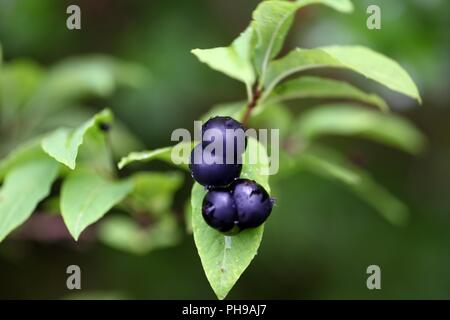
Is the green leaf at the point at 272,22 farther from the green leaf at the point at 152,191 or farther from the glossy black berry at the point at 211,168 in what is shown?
the green leaf at the point at 152,191

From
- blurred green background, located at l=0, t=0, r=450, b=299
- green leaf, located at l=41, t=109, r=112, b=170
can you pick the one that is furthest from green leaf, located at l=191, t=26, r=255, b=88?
blurred green background, located at l=0, t=0, r=450, b=299

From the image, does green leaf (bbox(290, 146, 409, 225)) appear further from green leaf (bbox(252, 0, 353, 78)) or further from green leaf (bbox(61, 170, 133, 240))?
green leaf (bbox(61, 170, 133, 240))

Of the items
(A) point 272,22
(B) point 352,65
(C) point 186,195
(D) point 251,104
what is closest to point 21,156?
(D) point 251,104

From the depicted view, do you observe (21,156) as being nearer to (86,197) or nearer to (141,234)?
(86,197)

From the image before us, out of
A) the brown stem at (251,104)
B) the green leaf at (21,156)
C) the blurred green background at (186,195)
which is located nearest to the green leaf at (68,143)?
the green leaf at (21,156)

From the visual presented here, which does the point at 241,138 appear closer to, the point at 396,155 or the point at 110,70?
the point at 110,70

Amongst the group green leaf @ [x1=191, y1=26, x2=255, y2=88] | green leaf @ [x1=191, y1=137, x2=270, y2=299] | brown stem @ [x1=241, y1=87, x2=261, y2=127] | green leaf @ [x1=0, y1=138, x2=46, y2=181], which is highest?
green leaf @ [x1=191, y1=26, x2=255, y2=88]
